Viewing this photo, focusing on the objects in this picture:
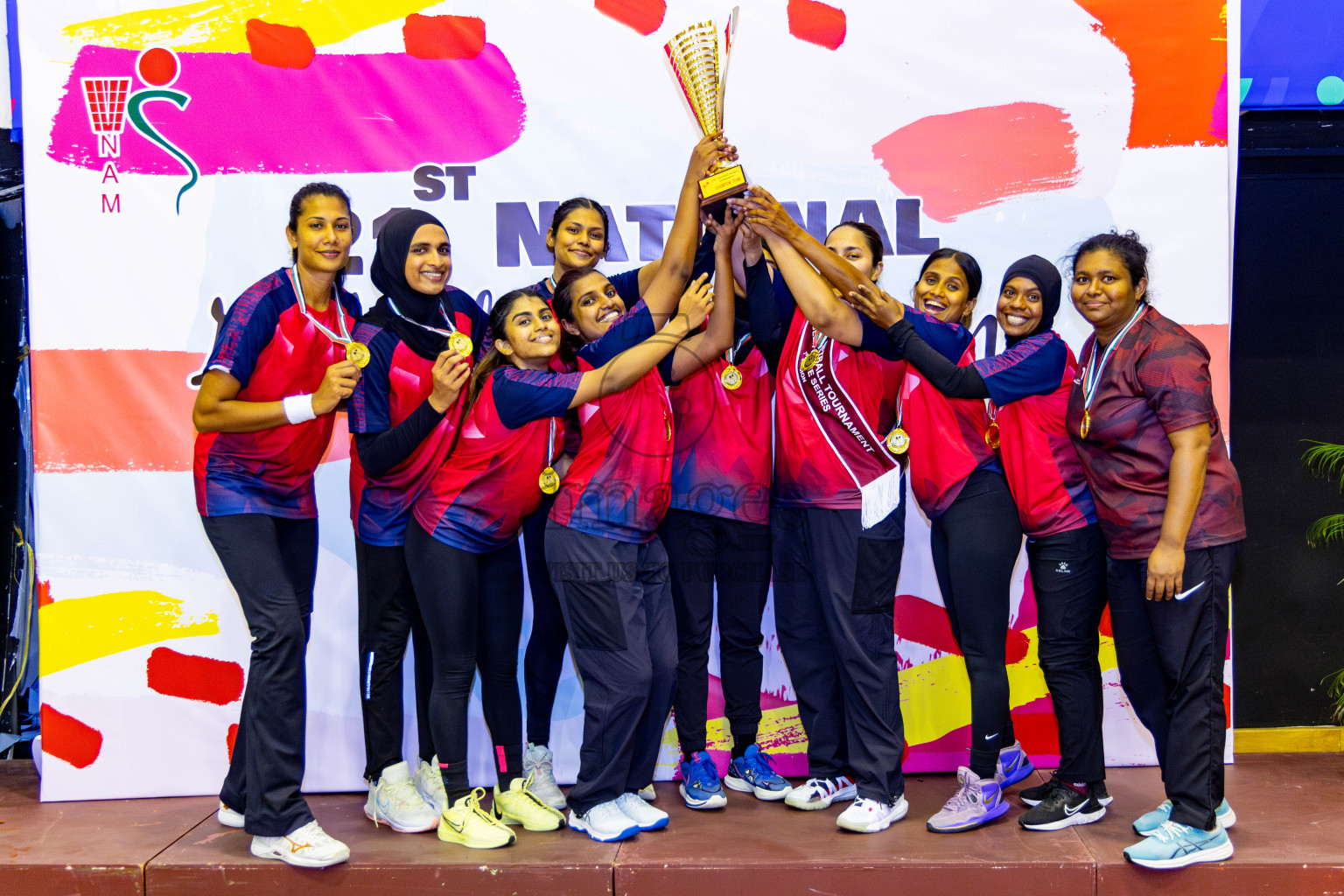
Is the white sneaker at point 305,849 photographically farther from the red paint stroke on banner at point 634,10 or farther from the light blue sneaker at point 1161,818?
the red paint stroke on banner at point 634,10

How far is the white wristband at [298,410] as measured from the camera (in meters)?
2.84

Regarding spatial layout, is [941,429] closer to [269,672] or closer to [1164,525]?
[1164,525]

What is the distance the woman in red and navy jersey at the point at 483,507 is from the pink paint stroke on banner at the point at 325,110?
3.20 ft

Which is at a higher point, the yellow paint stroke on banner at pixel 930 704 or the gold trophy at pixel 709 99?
the gold trophy at pixel 709 99

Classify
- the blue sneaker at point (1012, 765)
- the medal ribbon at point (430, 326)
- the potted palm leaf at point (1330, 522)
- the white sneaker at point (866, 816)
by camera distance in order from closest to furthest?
1. the white sneaker at point (866, 816)
2. the medal ribbon at point (430, 326)
3. the blue sneaker at point (1012, 765)
4. the potted palm leaf at point (1330, 522)

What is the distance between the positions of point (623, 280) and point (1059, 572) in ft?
5.27

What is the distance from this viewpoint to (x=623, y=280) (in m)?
3.23

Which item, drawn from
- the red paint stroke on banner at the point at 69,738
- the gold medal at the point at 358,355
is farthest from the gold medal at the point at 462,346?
the red paint stroke on banner at the point at 69,738

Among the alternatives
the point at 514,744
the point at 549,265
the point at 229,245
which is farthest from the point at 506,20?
the point at 514,744

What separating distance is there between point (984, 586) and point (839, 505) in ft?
1.57

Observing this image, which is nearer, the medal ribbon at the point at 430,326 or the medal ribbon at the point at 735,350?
the medal ribbon at the point at 430,326

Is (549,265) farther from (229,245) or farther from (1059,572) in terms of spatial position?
(1059,572)

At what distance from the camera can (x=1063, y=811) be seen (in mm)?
2953

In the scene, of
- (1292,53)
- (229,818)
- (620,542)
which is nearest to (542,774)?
(620,542)
